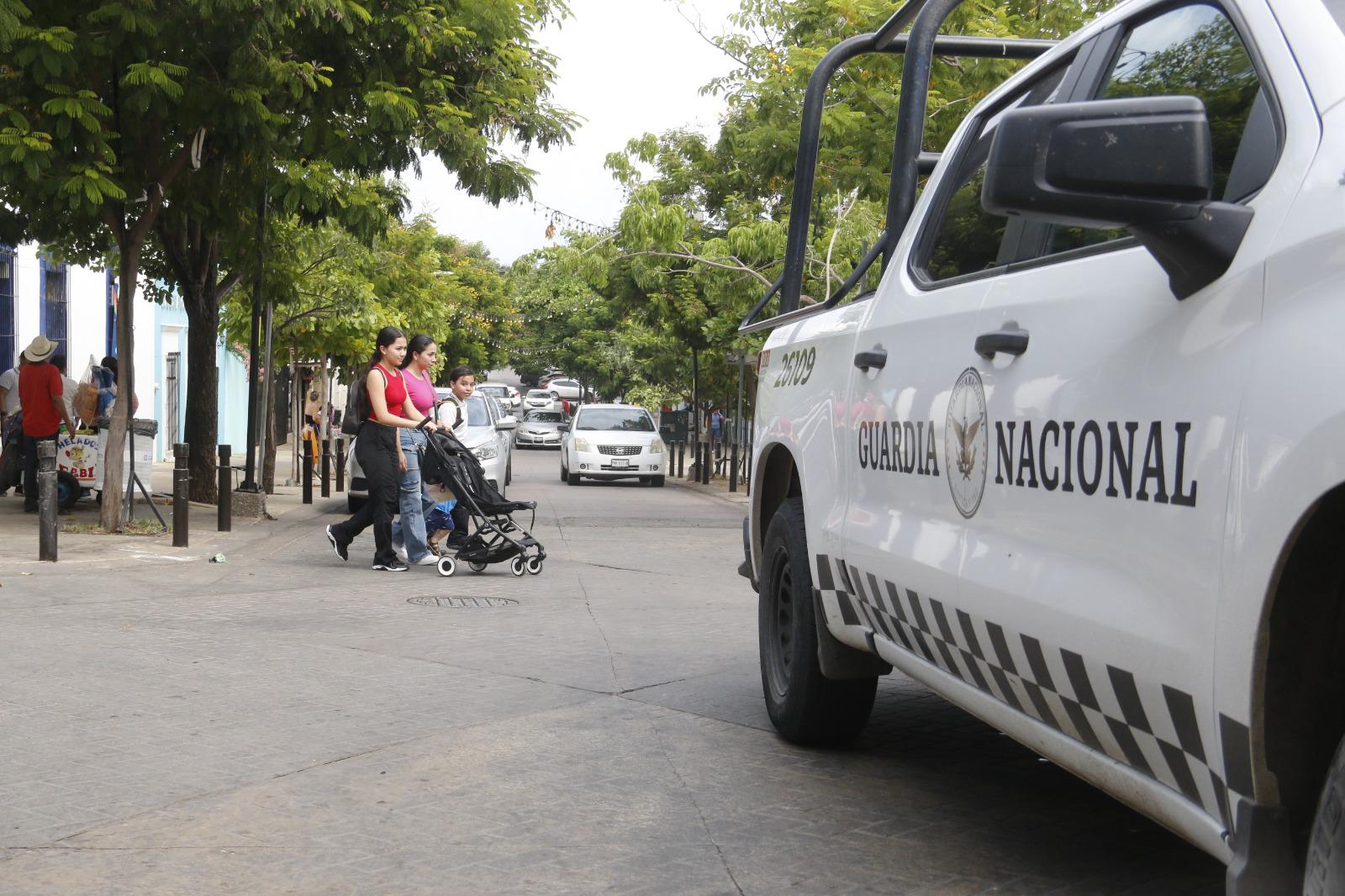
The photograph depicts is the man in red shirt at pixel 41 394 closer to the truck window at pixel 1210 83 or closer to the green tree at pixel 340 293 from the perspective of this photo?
the green tree at pixel 340 293

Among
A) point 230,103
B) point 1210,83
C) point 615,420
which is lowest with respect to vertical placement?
point 615,420

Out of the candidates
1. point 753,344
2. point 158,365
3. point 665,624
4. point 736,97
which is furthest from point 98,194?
point 158,365

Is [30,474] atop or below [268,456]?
below

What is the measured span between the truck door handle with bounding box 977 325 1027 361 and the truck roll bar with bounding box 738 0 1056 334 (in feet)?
4.83

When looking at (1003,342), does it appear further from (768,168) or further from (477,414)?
(477,414)

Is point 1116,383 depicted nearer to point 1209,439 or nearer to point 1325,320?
point 1209,439

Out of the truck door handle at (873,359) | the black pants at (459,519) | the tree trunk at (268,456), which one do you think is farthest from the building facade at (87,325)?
the truck door handle at (873,359)

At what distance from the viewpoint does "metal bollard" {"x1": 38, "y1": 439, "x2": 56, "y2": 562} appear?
11.6 m

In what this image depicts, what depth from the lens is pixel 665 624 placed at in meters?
9.53

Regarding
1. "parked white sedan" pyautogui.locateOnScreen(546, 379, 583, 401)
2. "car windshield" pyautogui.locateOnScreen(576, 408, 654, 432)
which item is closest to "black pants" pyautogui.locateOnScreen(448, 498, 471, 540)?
"car windshield" pyautogui.locateOnScreen(576, 408, 654, 432)

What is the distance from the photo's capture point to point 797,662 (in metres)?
5.54

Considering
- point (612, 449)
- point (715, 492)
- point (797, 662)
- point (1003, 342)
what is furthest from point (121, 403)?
point (612, 449)

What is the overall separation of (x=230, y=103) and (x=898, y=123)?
9.84 metres

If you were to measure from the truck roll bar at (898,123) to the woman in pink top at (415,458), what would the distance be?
5726mm
